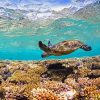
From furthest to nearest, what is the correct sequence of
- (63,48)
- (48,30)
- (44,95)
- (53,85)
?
1. (48,30)
2. (63,48)
3. (53,85)
4. (44,95)

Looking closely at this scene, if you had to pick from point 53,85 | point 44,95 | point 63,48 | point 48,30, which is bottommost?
point 44,95

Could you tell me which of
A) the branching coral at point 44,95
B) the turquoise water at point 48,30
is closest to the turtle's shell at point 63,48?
the branching coral at point 44,95

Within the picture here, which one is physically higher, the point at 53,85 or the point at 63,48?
the point at 63,48

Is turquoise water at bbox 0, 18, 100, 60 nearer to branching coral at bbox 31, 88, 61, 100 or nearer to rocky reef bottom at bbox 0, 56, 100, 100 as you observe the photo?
rocky reef bottom at bbox 0, 56, 100, 100

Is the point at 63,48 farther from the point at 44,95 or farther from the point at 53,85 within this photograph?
the point at 44,95

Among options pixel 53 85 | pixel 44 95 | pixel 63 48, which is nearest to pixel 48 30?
pixel 63 48

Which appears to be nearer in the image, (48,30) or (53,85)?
(53,85)

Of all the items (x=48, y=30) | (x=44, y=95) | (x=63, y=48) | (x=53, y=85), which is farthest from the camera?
(x=48, y=30)

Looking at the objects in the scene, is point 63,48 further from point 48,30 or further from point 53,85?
point 48,30

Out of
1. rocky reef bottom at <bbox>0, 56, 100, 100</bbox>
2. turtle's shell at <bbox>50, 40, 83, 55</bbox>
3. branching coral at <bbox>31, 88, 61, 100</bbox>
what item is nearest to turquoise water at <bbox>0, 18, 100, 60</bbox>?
rocky reef bottom at <bbox>0, 56, 100, 100</bbox>

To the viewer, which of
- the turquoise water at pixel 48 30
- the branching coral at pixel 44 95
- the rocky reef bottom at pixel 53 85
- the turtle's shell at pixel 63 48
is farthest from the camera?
the turquoise water at pixel 48 30

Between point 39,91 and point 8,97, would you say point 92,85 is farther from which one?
point 8,97

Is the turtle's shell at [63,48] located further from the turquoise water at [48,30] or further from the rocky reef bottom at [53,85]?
the turquoise water at [48,30]

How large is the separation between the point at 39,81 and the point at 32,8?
2594 centimetres
